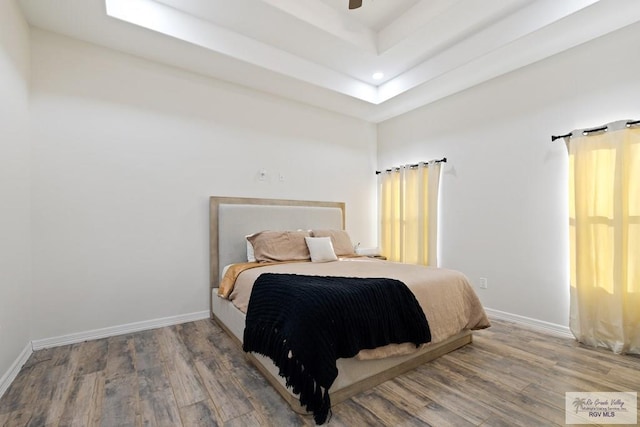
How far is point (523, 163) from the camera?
3.19 meters

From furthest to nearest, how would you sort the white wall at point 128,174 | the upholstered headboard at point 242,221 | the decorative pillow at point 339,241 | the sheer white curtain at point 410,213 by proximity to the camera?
the sheer white curtain at point 410,213 < the decorative pillow at point 339,241 < the upholstered headboard at point 242,221 < the white wall at point 128,174

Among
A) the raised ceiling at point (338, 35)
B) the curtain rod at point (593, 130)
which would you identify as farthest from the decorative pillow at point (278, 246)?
the curtain rod at point (593, 130)

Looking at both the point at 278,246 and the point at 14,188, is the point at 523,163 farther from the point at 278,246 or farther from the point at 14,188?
the point at 14,188

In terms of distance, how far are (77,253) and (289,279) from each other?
203 centimetres

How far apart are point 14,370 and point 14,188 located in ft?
4.21

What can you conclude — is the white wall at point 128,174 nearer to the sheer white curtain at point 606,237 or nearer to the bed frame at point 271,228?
the bed frame at point 271,228

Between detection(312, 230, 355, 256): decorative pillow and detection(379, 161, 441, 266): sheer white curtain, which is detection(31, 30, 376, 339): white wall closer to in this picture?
detection(312, 230, 355, 256): decorative pillow

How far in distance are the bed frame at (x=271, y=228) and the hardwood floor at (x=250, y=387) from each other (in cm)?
6

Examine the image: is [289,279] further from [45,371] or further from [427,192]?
[427,192]

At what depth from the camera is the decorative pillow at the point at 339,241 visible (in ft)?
12.1

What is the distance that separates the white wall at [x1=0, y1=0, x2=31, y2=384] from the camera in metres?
1.98

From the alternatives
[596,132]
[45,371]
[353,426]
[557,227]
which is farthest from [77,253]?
[596,132]

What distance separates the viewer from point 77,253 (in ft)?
8.77

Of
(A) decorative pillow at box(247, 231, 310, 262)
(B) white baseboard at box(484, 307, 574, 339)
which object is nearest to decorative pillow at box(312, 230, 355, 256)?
(A) decorative pillow at box(247, 231, 310, 262)
